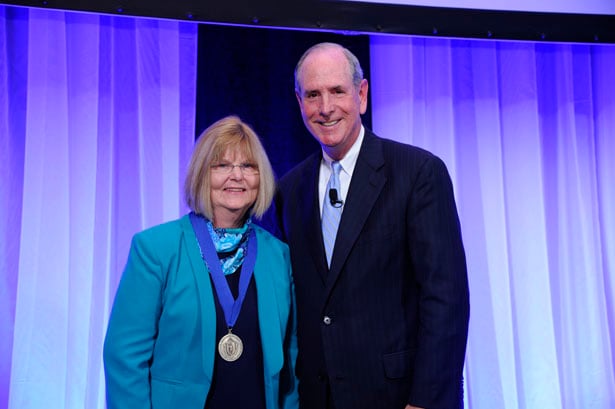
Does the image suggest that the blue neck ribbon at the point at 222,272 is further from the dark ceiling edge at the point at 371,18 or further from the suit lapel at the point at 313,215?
the dark ceiling edge at the point at 371,18

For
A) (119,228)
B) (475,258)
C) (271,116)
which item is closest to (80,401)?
(119,228)

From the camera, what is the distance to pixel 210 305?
181cm

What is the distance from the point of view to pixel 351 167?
200 cm

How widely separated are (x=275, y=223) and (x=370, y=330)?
67 centimetres

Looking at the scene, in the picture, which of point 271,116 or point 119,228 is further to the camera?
point 271,116

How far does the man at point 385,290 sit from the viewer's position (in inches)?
69.9

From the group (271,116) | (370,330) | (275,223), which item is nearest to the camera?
(370,330)

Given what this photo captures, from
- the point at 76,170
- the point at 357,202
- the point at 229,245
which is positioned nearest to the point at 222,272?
the point at 229,245

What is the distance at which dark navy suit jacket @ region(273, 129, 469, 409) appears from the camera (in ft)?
5.82

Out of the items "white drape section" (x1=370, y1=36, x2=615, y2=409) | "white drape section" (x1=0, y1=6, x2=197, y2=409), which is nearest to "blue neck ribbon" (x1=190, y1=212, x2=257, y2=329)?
"white drape section" (x1=0, y1=6, x2=197, y2=409)

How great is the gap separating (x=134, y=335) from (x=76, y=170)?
157 cm

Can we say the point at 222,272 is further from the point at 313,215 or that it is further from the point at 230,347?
the point at 313,215

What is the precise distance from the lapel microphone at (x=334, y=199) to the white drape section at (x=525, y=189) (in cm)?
170

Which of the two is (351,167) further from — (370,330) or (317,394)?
(317,394)
